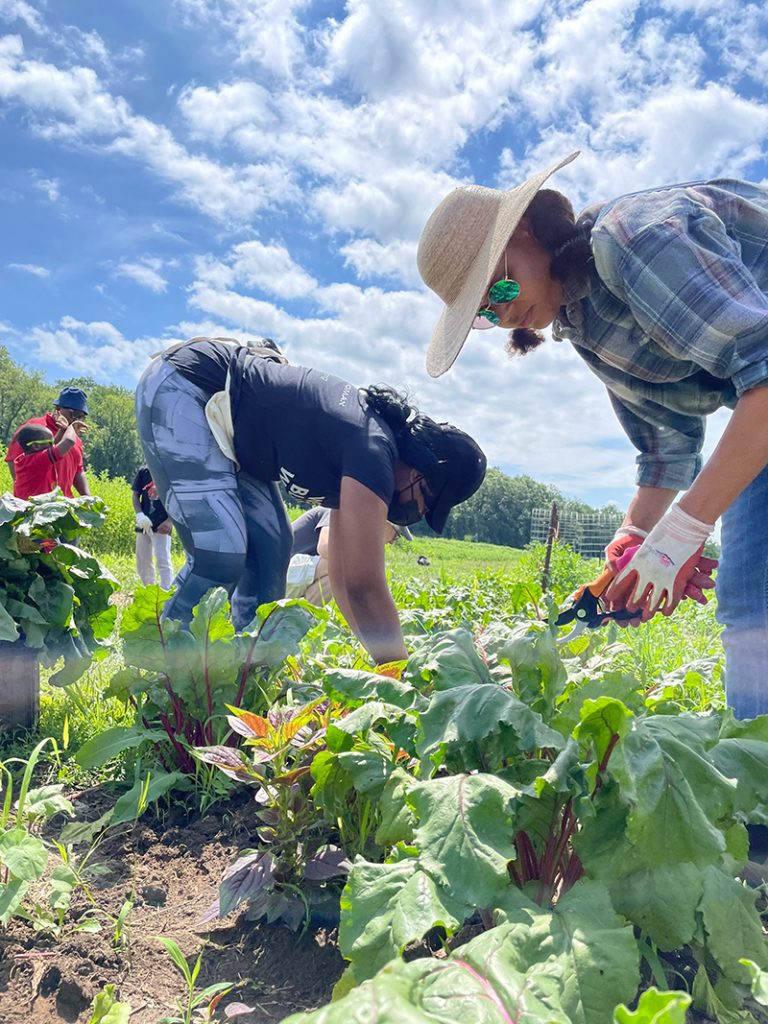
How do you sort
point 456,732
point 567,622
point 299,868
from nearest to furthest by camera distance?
point 456,732 → point 299,868 → point 567,622

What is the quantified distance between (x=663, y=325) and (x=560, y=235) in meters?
0.43

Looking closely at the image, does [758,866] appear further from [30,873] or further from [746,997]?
[30,873]

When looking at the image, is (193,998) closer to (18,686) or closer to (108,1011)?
(108,1011)

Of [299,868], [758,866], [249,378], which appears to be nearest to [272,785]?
[299,868]

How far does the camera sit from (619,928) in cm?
94

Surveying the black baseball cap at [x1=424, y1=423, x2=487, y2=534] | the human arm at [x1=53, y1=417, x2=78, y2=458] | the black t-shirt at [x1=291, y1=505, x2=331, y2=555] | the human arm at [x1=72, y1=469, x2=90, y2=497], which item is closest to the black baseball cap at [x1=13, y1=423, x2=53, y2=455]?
the human arm at [x1=53, y1=417, x2=78, y2=458]

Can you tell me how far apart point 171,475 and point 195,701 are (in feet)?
3.01

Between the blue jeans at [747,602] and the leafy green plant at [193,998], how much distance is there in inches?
54.1

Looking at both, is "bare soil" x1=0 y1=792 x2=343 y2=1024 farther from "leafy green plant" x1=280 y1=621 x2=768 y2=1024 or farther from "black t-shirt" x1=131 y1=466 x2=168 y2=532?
"black t-shirt" x1=131 y1=466 x2=168 y2=532

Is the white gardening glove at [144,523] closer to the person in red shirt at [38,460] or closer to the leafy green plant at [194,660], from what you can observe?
the person in red shirt at [38,460]

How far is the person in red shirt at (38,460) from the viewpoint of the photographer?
203 inches

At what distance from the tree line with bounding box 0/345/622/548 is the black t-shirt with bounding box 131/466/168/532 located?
137 ft

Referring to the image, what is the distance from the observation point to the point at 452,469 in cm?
255

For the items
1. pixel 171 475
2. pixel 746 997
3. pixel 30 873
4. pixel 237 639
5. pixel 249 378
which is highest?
pixel 249 378
